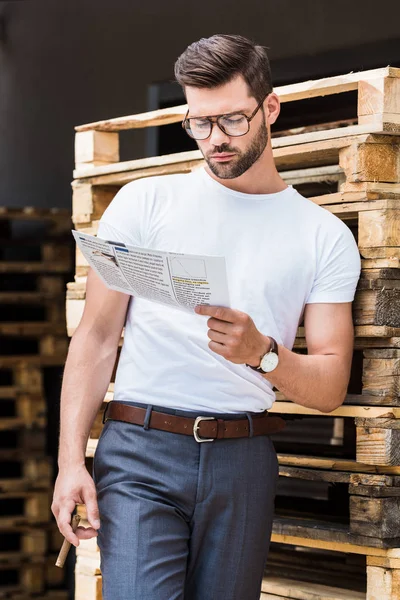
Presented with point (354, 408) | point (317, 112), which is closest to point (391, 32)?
point (317, 112)

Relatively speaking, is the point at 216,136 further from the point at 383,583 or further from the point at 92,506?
the point at 383,583

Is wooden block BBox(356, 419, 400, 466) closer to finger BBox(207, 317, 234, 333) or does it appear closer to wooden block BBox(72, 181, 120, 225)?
finger BBox(207, 317, 234, 333)

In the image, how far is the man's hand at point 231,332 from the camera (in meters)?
2.62

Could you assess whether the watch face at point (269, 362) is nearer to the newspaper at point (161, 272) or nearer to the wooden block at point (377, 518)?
the newspaper at point (161, 272)

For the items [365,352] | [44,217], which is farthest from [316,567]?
[44,217]

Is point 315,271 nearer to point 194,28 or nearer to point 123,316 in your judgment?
point 123,316

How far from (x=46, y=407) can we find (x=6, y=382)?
1.18 feet

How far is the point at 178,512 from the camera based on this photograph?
296cm

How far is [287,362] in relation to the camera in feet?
9.62

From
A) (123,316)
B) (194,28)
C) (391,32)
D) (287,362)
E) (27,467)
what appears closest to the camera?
(287,362)

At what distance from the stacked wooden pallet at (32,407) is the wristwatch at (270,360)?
4.15 meters

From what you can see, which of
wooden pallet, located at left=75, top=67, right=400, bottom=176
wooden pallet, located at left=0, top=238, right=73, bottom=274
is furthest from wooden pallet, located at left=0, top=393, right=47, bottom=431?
wooden pallet, located at left=75, top=67, right=400, bottom=176

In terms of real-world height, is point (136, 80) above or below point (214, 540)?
above

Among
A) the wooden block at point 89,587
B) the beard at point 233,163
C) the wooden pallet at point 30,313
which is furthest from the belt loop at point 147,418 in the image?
the wooden pallet at point 30,313
